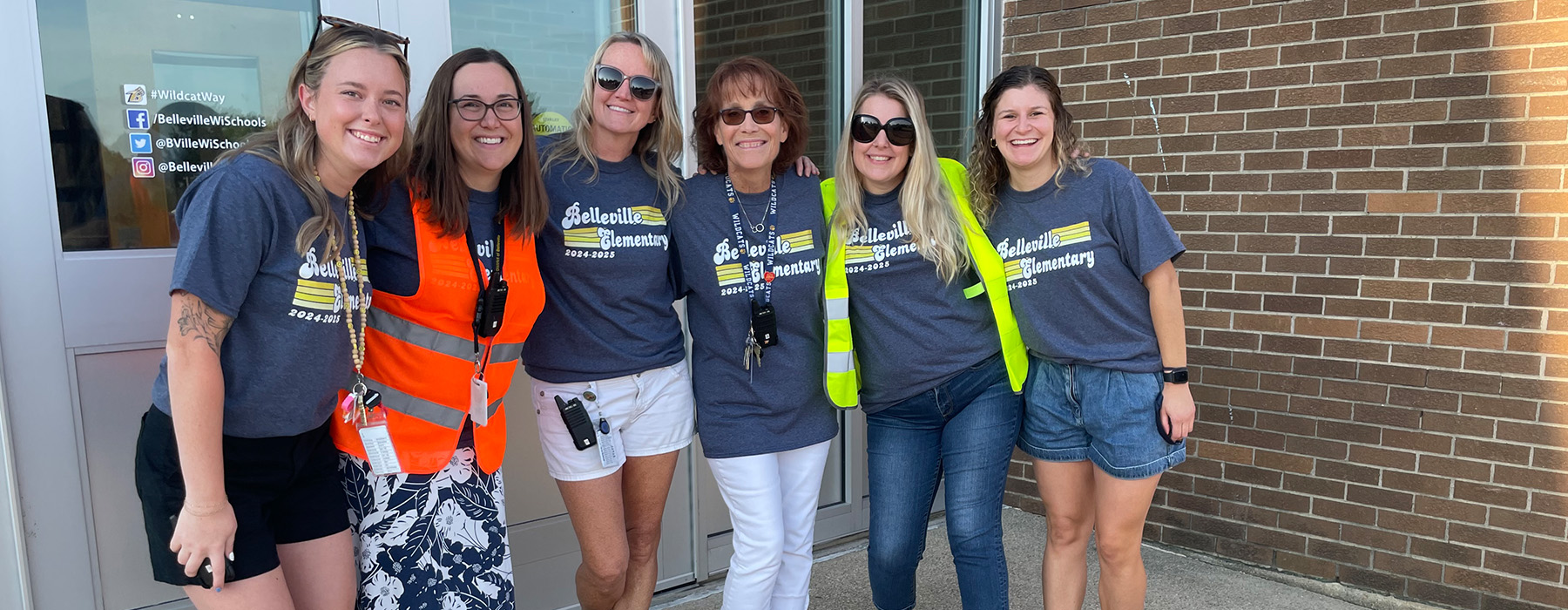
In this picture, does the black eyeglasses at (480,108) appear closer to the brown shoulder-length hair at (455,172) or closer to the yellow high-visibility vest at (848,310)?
the brown shoulder-length hair at (455,172)

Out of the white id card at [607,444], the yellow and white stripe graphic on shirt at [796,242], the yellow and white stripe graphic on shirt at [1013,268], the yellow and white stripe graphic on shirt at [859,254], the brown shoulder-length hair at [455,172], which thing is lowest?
the white id card at [607,444]

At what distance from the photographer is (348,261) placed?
1991 mm

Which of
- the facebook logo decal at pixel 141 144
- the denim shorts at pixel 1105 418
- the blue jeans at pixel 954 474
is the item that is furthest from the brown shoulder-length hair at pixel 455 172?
the denim shorts at pixel 1105 418

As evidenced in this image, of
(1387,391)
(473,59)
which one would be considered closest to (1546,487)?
(1387,391)

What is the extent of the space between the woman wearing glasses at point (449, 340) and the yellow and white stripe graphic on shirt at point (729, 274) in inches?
20.2

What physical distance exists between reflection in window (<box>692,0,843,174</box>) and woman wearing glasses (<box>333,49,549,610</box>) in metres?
1.98

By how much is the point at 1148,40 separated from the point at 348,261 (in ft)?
11.7

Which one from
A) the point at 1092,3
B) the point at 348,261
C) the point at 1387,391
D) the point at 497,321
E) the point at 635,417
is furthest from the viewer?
the point at 1092,3

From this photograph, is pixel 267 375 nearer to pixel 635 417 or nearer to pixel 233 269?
pixel 233 269

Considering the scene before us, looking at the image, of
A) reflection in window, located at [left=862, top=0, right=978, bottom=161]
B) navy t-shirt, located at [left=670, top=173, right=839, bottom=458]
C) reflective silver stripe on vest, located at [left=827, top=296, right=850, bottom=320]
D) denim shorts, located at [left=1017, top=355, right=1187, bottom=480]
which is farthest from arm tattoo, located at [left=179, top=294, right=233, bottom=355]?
reflection in window, located at [left=862, top=0, right=978, bottom=161]

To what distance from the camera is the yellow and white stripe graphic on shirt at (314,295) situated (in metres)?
1.88

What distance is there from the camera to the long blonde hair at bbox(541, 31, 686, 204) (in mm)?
2602

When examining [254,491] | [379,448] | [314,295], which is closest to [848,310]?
[379,448]

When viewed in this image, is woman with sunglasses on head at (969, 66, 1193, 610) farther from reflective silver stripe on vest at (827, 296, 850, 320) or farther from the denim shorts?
reflective silver stripe on vest at (827, 296, 850, 320)
